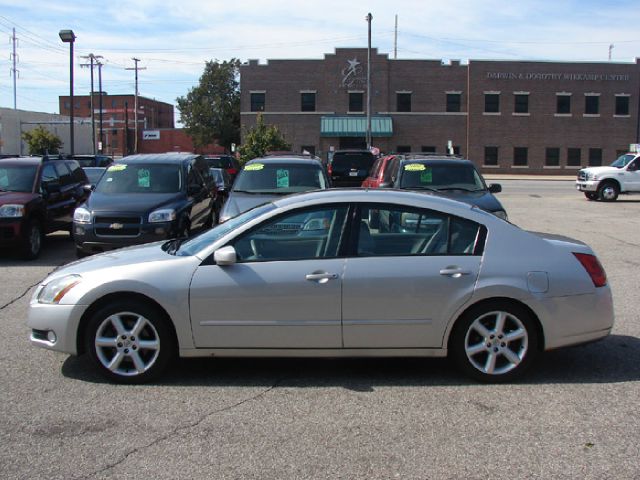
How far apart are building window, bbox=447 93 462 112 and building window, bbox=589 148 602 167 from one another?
11.8m

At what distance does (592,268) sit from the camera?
550cm

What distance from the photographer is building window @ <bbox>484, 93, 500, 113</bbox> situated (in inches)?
2219

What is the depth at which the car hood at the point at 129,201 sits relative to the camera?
10.9 meters

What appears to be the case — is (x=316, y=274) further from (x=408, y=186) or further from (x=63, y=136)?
(x=63, y=136)

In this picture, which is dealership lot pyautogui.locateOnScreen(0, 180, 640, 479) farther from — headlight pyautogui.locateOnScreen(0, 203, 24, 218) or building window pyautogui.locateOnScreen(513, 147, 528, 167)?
building window pyautogui.locateOnScreen(513, 147, 528, 167)

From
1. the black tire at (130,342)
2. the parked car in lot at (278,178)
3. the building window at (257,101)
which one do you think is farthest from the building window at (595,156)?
the black tire at (130,342)

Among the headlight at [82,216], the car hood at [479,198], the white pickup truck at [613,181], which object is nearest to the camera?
the headlight at [82,216]

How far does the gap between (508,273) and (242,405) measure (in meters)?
2.25

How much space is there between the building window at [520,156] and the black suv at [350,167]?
3528cm

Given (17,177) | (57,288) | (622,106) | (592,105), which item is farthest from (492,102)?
(57,288)

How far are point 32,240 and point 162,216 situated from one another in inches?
106

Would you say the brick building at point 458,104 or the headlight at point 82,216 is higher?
the brick building at point 458,104

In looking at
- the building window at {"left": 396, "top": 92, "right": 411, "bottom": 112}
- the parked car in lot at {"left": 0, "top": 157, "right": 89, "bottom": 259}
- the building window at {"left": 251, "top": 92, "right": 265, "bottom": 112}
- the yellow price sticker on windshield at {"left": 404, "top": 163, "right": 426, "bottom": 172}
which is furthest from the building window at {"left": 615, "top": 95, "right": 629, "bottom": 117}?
the parked car in lot at {"left": 0, "top": 157, "right": 89, "bottom": 259}

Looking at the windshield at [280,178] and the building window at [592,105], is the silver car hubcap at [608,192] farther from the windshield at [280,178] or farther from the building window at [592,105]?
the building window at [592,105]
